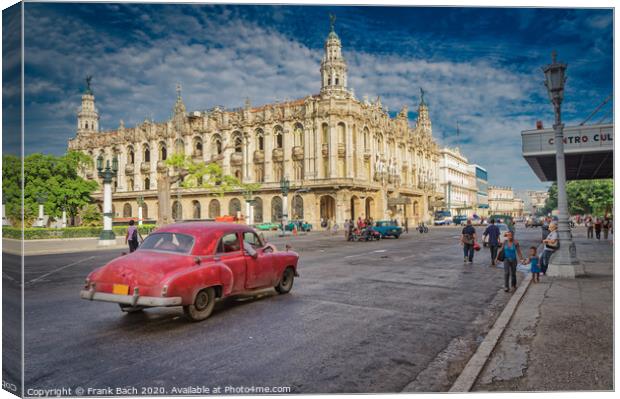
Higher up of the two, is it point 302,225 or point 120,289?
point 120,289

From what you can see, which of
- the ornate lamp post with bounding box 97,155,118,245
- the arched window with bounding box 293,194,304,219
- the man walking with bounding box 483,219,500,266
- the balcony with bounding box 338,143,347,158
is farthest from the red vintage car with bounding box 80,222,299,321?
the balcony with bounding box 338,143,347,158

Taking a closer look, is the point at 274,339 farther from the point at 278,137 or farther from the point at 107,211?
the point at 278,137

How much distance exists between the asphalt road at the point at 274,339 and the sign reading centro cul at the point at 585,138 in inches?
147

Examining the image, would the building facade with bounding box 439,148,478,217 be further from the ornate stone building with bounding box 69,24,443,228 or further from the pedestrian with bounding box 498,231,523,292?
the pedestrian with bounding box 498,231,523,292

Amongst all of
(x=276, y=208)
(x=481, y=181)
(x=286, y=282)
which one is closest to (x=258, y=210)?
(x=276, y=208)

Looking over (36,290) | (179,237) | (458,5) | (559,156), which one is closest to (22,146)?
(179,237)

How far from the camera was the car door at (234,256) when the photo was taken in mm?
7844

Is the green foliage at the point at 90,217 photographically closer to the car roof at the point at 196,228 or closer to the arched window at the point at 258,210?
the arched window at the point at 258,210

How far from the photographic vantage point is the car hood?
21.8 feet

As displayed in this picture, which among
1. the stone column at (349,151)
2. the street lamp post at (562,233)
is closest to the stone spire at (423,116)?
the street lamp post at (562,233)

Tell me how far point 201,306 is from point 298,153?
158ft

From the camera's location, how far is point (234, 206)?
56156mm

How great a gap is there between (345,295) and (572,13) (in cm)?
644

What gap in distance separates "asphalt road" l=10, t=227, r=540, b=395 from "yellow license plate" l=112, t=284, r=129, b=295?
552 millimetres
